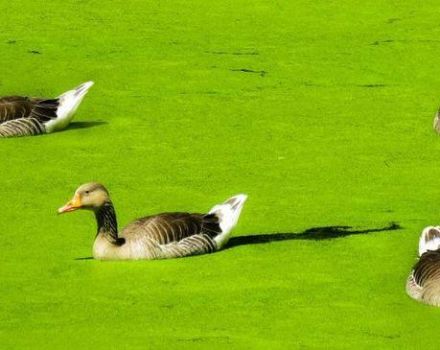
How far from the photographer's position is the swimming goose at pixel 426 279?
11086 mm

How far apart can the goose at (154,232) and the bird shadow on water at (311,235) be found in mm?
260

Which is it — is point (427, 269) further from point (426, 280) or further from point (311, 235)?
point (311, 235)

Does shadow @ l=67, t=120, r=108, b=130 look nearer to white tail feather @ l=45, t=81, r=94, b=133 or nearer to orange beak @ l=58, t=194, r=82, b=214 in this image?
white tail feather @ l=45, t=81, r=94, b=133

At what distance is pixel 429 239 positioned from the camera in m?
11.9

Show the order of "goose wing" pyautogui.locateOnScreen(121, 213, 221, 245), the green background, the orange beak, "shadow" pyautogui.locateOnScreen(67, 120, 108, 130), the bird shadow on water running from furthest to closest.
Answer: "shadow" pyautogui.locateOnScreen(67, 120, 108, 130), the bird shadow on water, the orange beak, "goose wing" pyautogui.locateOnScreen(121, 213, 221, 245), the green background

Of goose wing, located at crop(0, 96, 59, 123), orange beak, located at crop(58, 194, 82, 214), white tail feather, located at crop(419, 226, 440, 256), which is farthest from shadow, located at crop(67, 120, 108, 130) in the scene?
white tail feather, located at crop(419, 226, 440, 256)

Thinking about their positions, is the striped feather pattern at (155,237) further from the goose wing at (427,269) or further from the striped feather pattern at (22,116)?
the striped feather pattern at (22,116)

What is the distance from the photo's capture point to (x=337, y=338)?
10562 mm

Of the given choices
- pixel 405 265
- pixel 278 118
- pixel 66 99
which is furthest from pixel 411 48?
pixel 405 265

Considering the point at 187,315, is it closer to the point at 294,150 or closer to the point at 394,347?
the point at 394,347

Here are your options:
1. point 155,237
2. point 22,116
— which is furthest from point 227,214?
point 22,116

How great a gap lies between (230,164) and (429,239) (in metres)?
3.45

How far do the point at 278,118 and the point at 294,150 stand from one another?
3.98 ft

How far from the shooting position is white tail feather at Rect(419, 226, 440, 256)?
39.1ft
